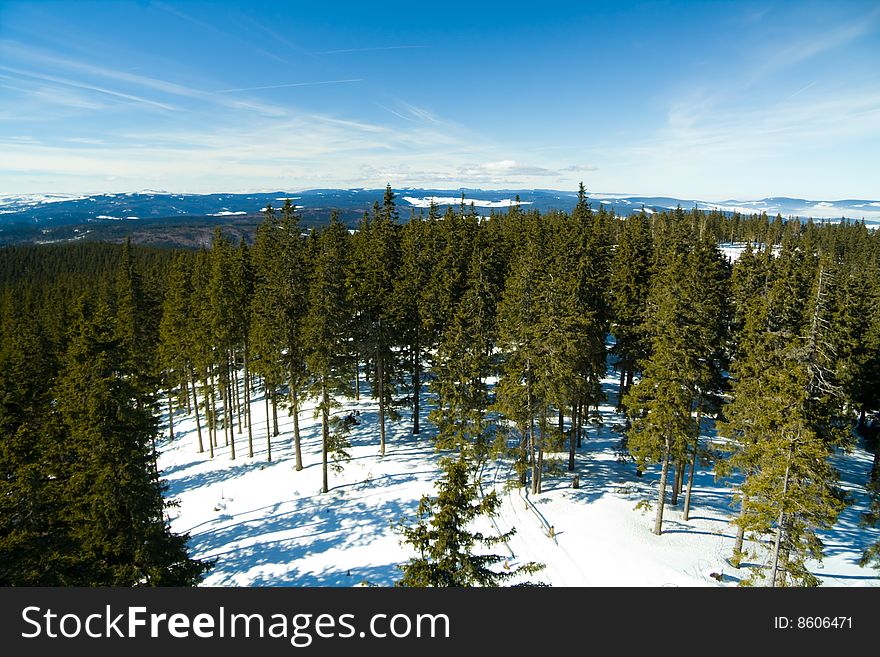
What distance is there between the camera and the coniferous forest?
1384 centimetres

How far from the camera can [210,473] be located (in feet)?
106

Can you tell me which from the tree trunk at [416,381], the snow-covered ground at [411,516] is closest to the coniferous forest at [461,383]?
the tree trunk at [416,381]

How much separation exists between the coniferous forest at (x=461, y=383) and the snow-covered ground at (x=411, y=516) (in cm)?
95

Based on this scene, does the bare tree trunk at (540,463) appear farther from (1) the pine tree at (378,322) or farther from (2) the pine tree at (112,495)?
(2) the pine tree at (112,495)

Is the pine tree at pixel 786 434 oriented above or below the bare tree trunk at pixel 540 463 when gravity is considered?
above

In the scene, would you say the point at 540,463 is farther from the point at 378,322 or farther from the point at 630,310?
the point at 378,322

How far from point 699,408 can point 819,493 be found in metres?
7.39

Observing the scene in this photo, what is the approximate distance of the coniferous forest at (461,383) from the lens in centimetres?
1384

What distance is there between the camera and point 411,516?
22.8m

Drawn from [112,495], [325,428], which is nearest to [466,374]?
[325,428]

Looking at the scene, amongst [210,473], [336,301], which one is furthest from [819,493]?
[210,473]

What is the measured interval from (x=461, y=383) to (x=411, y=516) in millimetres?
7152
